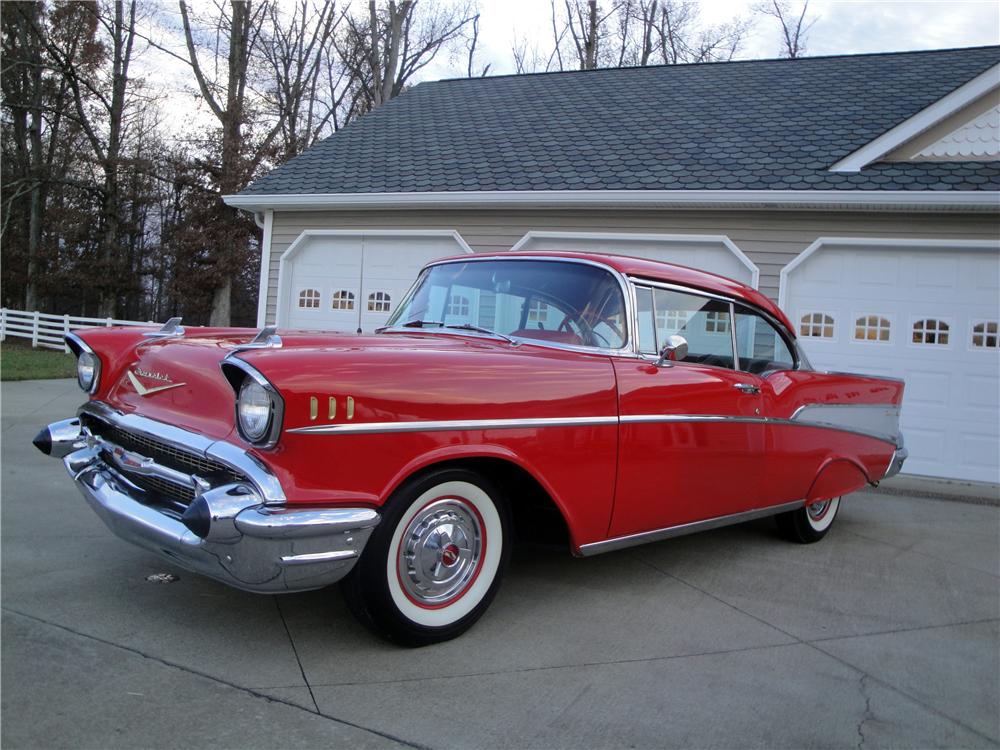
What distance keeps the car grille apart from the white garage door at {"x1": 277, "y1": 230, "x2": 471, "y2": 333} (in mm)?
7004

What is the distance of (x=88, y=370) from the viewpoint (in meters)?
3.56

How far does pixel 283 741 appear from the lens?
2.32m

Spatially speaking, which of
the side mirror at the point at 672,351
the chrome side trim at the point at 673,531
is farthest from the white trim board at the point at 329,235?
the side mirror at the point at 672,351

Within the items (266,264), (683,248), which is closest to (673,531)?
(683,248)

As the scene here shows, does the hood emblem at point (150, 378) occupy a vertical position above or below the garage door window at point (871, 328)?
below

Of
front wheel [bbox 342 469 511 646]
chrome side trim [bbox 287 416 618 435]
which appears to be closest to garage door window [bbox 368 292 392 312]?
chrome side trim [bbox 287 416 618 435]

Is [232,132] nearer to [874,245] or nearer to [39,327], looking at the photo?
[39,327]

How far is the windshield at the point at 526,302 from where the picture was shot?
3.75 m

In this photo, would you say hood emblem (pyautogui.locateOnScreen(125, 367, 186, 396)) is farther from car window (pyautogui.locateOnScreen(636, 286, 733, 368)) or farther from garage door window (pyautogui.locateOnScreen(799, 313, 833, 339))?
garage door window (pyautogui.locateOnScreen(799, 313, 833, 339))

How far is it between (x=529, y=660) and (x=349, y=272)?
320 inches

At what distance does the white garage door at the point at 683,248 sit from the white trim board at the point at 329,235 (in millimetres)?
1274

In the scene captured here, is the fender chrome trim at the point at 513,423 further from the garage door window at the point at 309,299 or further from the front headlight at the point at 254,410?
the garage door window at the point at 309,299

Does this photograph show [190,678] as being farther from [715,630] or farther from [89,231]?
[89,231]

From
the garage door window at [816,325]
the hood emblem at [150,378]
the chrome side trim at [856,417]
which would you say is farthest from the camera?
the garage door window at [816,325]
